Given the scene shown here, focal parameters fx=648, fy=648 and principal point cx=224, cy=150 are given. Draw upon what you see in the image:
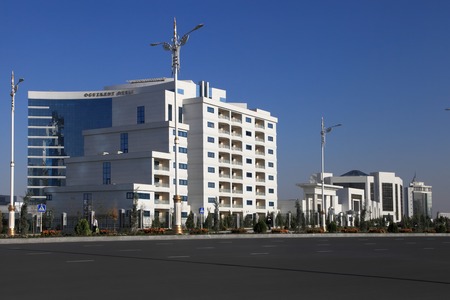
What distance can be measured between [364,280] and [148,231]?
119ft

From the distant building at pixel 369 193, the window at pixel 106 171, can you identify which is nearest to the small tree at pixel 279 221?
the window at pixel 106 171

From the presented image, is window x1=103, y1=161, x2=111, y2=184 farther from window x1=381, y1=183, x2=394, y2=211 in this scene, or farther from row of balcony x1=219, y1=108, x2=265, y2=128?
window x1=381, y1=183, x2=394, y2=211

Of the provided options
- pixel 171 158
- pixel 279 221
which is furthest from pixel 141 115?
pixel 279 221

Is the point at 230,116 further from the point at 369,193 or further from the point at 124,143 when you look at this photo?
the point at 369,193

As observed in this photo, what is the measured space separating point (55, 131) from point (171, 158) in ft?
185

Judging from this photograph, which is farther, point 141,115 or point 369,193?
point 369,193

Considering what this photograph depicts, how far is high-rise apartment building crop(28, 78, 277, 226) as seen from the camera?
3342 inches

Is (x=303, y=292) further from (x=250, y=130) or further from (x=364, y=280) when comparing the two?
(x=250, y=130)

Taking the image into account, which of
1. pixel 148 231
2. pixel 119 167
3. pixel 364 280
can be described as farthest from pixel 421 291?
pixel 119 167

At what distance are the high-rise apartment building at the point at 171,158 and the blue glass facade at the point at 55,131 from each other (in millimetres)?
19509

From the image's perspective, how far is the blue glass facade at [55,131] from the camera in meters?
134

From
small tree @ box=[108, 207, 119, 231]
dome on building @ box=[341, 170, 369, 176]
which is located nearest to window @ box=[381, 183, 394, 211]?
dome on building @ box=[341, 170, 369, 176]

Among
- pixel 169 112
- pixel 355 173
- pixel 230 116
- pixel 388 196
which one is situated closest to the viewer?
pixel 169 112

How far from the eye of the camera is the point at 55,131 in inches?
5408
